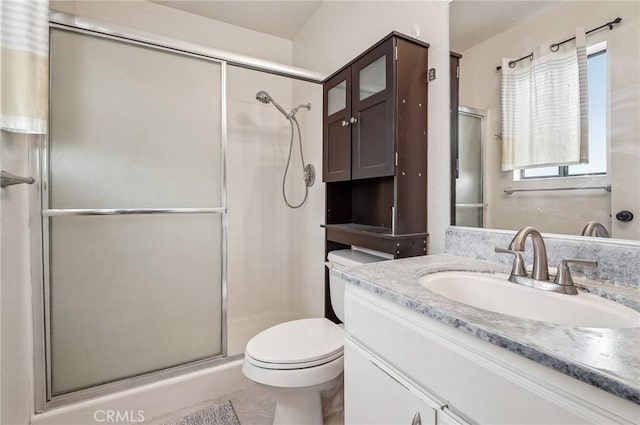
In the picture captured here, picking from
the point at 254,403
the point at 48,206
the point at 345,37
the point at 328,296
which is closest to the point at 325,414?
the point at 254,403

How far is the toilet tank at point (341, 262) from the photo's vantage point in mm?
1388

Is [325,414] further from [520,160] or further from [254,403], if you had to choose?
[520,160]

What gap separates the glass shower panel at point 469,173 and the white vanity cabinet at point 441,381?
57 cm

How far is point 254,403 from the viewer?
152 cm

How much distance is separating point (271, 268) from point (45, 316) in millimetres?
1431

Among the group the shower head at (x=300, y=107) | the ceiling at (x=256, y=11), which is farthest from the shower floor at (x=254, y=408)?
the ceiling at (x=256, y=11)

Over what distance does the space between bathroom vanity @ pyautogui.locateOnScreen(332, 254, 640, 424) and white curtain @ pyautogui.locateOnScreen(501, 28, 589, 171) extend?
373 mm

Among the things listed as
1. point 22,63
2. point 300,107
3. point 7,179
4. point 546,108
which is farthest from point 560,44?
point 7,179

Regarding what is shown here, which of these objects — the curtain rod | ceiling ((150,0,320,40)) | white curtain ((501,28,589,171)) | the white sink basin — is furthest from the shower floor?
ceiling ((150,0,320,40))

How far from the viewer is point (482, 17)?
1.08 meters

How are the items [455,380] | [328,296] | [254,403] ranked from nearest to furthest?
[455,380] → [254,403] → [328,296]

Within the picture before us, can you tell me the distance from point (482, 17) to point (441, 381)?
47.7 inches

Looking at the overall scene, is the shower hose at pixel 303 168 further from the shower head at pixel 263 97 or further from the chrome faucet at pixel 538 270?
the chrome faucet at pixel 538 270

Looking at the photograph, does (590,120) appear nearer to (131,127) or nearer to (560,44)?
(560,44)
